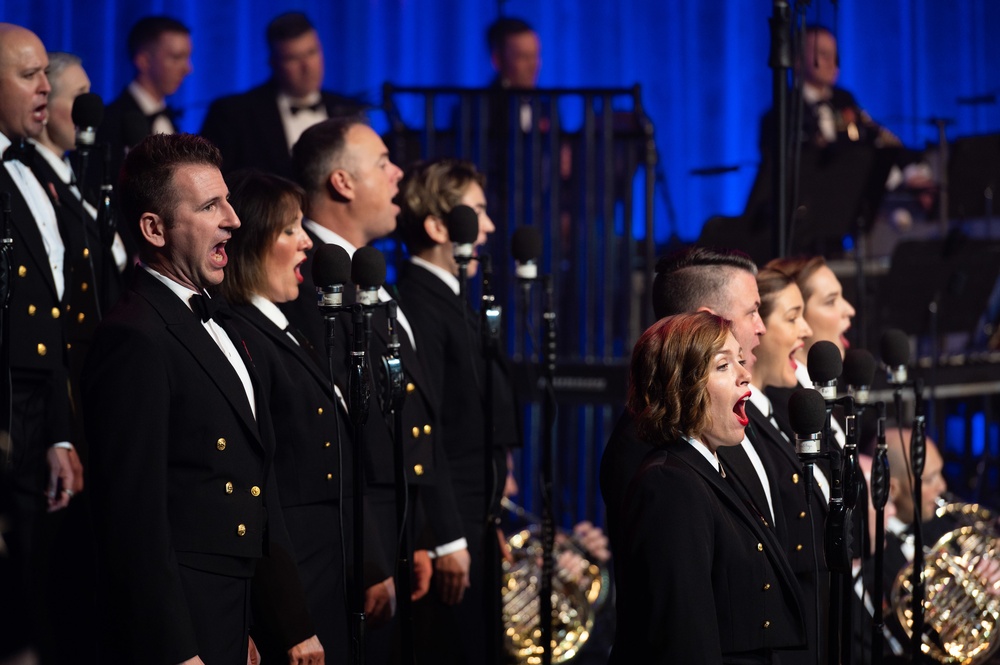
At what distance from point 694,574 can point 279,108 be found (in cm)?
416

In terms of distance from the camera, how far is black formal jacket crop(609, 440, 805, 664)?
2.65 meters

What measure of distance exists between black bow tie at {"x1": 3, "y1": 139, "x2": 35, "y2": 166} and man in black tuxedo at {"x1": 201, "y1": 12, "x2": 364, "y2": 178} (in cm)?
200

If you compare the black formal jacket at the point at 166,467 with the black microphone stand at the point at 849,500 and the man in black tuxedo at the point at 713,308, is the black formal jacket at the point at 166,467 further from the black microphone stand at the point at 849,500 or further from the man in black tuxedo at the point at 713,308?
the black microphone stand at the point at 849,500

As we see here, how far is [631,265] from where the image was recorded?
6121 millimetres

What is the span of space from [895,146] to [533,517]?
265 centimetres

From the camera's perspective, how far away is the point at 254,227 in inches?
137

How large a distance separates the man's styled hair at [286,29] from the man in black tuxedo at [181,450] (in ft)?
11.1

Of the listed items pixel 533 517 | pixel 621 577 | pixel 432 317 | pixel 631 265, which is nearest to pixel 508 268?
pixel 631 265

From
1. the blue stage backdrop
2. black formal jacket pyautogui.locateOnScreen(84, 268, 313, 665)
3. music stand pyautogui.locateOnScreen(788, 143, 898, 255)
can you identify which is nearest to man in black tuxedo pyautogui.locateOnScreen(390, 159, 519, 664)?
black formal jacket pyautogui.locateOnScreen(84, 268, 313, 665)

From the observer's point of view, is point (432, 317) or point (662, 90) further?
point (662, 90)

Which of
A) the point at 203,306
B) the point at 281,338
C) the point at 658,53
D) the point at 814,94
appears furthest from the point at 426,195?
the point at 658,53

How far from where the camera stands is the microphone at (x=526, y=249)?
405cm

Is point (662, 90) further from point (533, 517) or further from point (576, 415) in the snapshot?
point (533, 517)

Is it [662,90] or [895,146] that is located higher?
[662,90]
